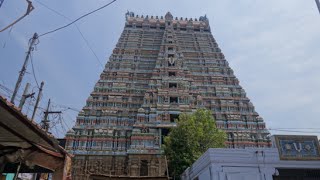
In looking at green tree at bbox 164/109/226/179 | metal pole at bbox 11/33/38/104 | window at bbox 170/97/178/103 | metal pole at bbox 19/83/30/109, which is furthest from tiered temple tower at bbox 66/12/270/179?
metal pole at bbox 11/33/38/104

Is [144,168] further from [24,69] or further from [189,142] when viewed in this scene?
[24,69]

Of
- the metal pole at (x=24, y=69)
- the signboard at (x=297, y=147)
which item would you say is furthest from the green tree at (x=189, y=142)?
the metal pole at (x=24, y=69)

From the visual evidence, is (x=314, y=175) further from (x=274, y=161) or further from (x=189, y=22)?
(x=189, y=22)

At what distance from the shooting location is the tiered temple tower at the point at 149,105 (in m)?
30.8

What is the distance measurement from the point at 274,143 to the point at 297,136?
1.05m

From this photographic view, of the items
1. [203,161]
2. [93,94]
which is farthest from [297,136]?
[93,94]

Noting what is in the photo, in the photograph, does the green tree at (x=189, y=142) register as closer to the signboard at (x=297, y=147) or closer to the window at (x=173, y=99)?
the signboard at (x=297, y=147)

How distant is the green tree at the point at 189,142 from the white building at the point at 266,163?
9.03 m

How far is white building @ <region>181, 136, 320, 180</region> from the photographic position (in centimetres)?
1179

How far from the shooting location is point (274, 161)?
12.0m

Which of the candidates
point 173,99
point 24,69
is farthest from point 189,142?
point 173,99

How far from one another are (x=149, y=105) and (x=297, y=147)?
22.9m

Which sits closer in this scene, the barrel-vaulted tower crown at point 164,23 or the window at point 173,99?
the window at point 173,99

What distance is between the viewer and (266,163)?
1196 cm
